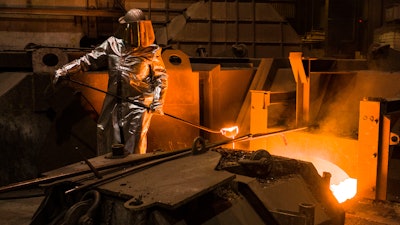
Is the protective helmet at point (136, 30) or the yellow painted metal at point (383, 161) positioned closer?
the yellow painted metal at point (383, 161)

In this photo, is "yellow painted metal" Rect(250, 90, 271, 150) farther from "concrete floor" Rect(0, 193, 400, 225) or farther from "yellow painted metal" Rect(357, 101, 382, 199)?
"concrete floor" Rect(0, 193, 400, 225)

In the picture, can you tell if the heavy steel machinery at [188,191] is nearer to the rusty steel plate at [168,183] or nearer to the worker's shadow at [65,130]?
the rusty steel plate at [168,183]

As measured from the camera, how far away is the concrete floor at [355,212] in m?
3.41

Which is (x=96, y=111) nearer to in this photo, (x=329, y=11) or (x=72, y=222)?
(x=72, y=222)

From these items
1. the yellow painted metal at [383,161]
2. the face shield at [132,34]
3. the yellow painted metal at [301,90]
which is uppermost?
the face shield at [132,34]

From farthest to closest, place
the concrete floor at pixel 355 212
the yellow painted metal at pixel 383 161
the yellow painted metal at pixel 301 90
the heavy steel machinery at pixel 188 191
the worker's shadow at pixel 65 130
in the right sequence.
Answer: the worker's shadow at pixel 65 130 < the yellow painted metal at pixel 301 90 < the yellow painted metal at pixel 383 161 < the concrete floor at pixel 355 212 < the heavy steel machinery at pixel 188 191

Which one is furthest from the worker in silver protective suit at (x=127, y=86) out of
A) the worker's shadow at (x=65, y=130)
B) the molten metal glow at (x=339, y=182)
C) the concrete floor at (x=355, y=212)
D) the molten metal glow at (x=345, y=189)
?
the molten metal glow at (x=345, y=189)

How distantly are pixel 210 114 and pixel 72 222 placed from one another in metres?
3.82

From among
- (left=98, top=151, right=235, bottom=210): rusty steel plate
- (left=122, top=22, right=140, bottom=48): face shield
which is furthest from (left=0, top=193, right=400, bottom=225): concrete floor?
(left=122, top=22, right=140, bottom=48): face shield

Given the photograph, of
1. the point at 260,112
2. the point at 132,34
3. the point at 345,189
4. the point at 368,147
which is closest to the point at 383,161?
the point at 368,147

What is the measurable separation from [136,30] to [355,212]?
2851 millimetres

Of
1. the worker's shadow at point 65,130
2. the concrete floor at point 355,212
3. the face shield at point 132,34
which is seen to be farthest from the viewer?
the worker's shadow at point 65,130

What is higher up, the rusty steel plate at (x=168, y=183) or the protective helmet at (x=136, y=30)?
the protective helmet at (x=136, y=30)

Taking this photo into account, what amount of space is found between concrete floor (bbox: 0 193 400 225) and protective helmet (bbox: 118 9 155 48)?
77.4 inches
